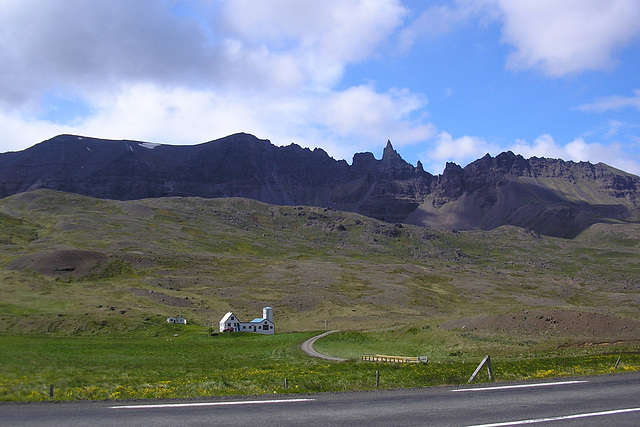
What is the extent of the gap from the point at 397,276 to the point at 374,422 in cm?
17322

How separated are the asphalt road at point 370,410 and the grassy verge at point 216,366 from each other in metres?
2.02

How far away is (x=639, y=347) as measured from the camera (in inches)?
1821

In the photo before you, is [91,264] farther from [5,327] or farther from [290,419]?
[290,419]

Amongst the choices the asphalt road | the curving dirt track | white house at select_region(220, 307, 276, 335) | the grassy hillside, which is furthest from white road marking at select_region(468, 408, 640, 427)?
white house at select_region(220, 307, 276, 335)

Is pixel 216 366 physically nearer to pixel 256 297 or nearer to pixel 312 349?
pixel 312 349

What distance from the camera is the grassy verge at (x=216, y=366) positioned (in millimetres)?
24250

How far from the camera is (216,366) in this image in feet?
147

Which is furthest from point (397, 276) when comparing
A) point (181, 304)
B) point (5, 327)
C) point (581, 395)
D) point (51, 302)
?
point (581, 395)

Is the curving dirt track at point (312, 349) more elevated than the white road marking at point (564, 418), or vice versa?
the white road marking at point (564, 418)

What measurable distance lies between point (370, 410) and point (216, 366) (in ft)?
91.9

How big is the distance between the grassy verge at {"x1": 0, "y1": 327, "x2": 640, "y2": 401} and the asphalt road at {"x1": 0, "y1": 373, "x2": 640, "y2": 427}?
2023 millimetres

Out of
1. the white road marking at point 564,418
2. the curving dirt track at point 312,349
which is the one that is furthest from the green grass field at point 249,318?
the white road marking at point 564,418

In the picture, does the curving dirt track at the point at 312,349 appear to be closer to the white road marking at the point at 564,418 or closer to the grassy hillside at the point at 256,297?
the grassy hillside at the point at 256,297

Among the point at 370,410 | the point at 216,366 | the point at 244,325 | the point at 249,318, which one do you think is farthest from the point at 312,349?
the point at 249,318
